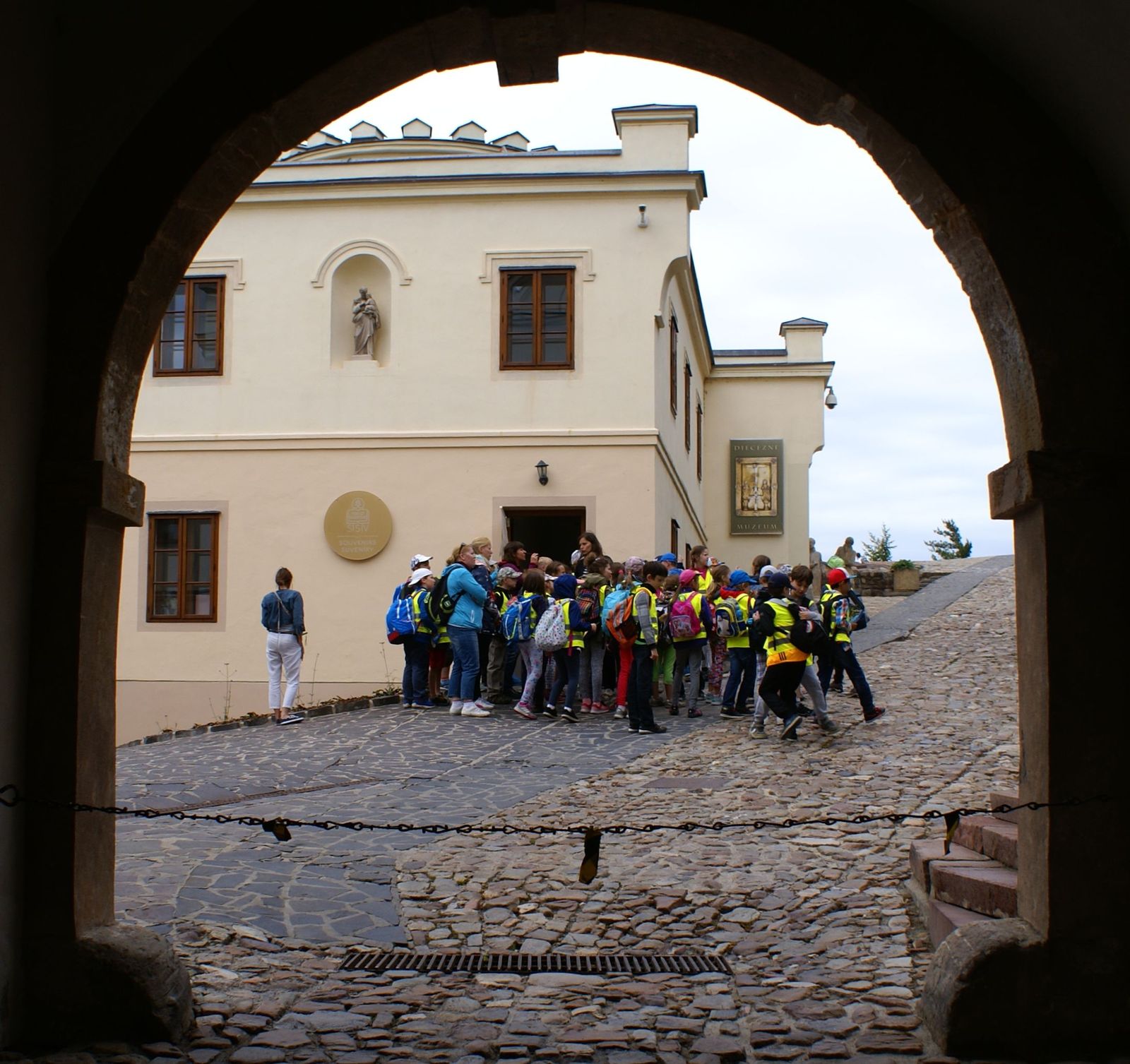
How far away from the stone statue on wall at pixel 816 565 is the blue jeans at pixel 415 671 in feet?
34.5

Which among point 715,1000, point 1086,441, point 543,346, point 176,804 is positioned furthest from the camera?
point 543,346

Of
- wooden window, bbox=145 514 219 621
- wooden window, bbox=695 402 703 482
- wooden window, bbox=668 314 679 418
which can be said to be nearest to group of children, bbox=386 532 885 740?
wooden window, bbox=145 514 219 621

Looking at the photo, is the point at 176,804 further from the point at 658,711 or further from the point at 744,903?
the point at 658,711

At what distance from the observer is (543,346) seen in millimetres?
18422

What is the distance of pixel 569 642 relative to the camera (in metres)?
12.9

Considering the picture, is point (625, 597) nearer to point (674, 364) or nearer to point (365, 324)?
point (365, 324)

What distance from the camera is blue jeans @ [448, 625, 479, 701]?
520 inches

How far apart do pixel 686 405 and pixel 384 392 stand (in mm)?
6745

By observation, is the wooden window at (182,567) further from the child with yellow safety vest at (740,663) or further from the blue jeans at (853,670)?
the blue jeans at (853,670)

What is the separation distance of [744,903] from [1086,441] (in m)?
2.90

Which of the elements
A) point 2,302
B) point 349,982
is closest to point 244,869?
point 349,982

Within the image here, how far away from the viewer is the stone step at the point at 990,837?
5.36 metres

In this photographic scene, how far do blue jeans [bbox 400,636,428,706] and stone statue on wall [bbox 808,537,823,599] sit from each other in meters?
10.5

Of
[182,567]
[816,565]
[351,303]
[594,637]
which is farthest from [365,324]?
[816,565]
